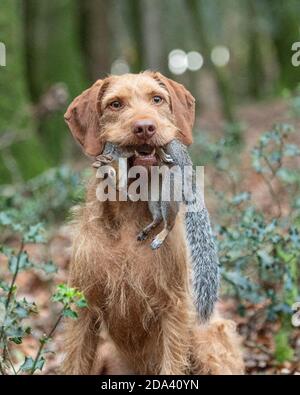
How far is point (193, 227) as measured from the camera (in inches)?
169

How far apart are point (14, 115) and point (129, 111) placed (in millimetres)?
5781

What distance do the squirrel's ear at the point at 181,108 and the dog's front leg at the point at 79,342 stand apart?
1.17m

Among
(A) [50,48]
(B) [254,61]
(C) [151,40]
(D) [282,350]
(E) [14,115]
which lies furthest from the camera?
(B) [254,61]

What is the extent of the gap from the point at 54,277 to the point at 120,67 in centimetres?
1764

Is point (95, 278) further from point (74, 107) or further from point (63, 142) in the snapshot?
point (63, 142)

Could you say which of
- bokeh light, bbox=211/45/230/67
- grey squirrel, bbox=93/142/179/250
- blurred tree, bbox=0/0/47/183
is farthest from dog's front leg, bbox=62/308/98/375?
bokeh light, bbox=211/45/230/67

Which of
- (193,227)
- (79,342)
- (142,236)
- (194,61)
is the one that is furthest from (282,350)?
(194,61)

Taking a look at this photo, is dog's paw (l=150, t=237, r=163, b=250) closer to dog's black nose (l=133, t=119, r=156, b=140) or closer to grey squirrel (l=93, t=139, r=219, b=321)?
grey squirrel (l=93, t=139, r=219, b=321)

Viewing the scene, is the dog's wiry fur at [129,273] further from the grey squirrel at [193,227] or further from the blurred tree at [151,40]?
the blurred tree at [151,40]

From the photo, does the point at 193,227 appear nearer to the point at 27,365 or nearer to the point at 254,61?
the point at 27,365

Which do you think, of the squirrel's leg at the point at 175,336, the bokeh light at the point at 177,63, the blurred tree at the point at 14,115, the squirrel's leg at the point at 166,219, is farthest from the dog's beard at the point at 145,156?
the bokeh light at the point at 177,63

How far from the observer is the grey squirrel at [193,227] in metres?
3.93

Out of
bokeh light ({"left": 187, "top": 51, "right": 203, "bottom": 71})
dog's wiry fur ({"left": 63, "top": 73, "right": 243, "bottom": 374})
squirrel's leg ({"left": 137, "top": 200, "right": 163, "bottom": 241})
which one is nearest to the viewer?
squirrel's leg ({"left": 137, "top": 200, "right": 163, "bottom": 241})

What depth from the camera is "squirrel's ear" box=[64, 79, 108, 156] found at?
411cm
